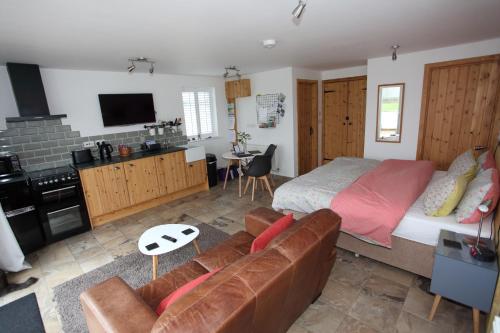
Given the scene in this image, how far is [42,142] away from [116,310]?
3418 millimetres

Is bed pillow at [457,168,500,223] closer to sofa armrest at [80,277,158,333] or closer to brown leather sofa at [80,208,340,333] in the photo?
brown leather sofa at [80,208,340,333]

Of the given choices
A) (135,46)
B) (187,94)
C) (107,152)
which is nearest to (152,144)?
(107,152)

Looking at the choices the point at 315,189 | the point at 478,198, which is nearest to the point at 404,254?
the point at 478,198

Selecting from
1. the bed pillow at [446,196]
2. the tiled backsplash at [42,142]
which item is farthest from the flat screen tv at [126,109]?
the bed pillow at [446,196]

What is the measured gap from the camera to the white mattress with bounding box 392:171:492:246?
Answer: 1919 millimetres

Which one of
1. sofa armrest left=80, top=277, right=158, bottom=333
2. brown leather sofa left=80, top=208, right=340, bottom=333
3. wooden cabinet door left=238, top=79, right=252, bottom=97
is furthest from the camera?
wooden cabinet door left=238, top=79, right=252, bottom=97

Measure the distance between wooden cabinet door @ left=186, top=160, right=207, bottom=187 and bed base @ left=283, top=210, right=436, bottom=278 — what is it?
3076 millimetres

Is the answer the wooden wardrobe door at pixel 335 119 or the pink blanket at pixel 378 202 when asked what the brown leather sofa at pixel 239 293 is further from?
the wooden wardrobe door at pixel 335 119

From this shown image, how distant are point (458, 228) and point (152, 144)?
4.34m

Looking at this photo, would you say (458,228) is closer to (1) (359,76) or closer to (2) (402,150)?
(2) (402,150)

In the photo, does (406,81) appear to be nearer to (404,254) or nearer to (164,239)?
(404,254)

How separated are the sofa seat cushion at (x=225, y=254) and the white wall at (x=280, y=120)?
10.4 feet

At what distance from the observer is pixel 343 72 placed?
17.6 ft

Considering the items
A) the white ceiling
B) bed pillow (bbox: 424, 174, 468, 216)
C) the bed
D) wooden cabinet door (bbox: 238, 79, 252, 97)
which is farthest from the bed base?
wooden cabinet door (bbox: 238, 79, 252, 97)
